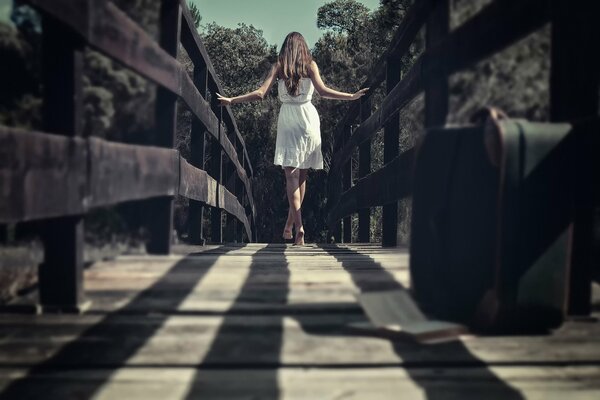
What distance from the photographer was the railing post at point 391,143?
17.5 ft

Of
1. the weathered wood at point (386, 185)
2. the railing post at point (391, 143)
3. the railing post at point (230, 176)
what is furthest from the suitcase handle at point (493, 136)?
the railing post at point (230, 176)

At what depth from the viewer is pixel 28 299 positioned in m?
2.25

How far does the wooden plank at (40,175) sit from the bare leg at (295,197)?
13.3ft

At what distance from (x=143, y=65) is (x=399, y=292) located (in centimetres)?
121

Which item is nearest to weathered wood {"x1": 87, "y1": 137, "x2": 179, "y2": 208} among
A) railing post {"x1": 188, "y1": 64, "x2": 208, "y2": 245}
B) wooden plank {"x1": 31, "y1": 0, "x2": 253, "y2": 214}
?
wooden plank {"x1": 31, "y1": 0, "x2": 253, "y2": 214}

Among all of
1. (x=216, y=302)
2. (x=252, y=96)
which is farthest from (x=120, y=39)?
(x=252, y=96)

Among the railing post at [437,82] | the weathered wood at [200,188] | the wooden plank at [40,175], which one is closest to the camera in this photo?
the wooden plank at [40,175]

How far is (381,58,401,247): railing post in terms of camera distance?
5.34 meters

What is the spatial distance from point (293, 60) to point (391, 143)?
102 cm

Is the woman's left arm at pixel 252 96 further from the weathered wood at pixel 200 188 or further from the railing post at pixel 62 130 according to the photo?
the railing post at pixel 62 130

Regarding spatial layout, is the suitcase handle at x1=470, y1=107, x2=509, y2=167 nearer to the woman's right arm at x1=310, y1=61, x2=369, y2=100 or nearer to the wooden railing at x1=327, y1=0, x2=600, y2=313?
the wooden railing at x1=327, y1=0, x2=600, y2=313

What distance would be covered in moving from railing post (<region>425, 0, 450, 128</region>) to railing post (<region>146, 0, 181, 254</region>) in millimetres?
1252

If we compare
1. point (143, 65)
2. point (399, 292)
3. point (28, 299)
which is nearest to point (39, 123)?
point (28, 299)

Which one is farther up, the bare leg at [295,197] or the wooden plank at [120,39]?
the wooden plank at [120,39]
